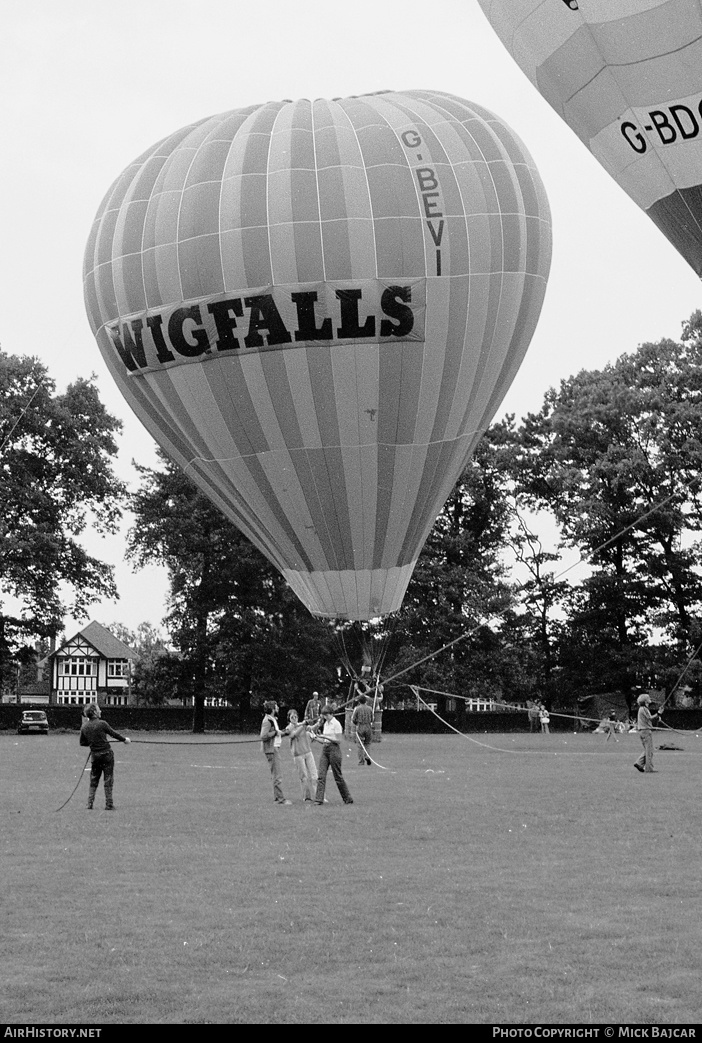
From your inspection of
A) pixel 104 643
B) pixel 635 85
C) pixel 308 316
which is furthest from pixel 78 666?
pixel 635 85

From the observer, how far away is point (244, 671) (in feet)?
179

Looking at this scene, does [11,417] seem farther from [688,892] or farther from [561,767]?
[688,892]

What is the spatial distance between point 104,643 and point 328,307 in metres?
84.6

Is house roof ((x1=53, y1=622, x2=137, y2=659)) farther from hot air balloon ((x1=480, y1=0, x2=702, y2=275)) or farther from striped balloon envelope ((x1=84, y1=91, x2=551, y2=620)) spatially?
hot air balloon ((x1=480, y1=0, x2=702, y2=275))

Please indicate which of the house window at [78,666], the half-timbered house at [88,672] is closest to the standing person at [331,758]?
the half-timbered house at [88,672]

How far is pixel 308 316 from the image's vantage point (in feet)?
56.9

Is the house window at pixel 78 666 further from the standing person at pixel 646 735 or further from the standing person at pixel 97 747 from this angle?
the standing person at pixel 97 747

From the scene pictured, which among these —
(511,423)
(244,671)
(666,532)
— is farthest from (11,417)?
(666,532)

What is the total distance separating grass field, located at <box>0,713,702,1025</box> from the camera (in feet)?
24.0

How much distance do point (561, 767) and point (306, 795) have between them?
7.58 m

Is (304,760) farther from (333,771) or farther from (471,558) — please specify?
(471,558)

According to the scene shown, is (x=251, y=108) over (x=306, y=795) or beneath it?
over

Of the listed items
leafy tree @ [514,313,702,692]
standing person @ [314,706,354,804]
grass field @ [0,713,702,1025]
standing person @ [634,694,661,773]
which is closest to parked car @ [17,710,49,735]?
leafy tree @ [514,313,702,692]

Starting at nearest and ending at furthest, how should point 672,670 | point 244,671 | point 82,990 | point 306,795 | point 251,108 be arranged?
point 82,990 → point 306,795 → point 251,108 → point 672,670 → point 244,671
